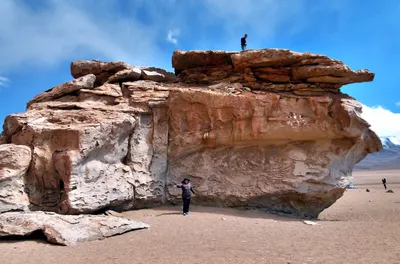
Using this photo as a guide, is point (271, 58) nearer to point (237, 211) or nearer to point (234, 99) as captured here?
point (234, 99)

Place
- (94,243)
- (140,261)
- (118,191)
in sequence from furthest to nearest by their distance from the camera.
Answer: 1. (118,191)
2. (94,243)
3. (140,261)

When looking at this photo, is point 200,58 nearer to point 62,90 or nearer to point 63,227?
point 62,90

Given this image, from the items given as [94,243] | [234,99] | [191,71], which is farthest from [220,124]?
[94,243]

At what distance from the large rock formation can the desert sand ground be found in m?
2.06

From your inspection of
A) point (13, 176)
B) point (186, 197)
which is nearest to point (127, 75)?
point (13, 176)

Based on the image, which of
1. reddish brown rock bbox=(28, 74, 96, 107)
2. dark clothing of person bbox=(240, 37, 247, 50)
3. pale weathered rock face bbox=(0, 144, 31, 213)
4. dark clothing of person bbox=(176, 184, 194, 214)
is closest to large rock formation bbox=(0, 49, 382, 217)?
reddish brown rock bbox=(28, 74, 96, 107)

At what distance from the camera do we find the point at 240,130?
1151 centimetres

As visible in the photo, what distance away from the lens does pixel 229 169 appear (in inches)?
458

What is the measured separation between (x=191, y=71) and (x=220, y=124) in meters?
3.01

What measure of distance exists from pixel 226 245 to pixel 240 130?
561cm

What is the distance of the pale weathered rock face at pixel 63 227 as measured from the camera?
22.6 ft

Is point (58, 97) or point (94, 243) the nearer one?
point (94, 243)

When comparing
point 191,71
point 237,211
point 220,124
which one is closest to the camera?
point 237,211

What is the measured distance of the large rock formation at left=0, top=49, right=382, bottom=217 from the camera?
11016mm
